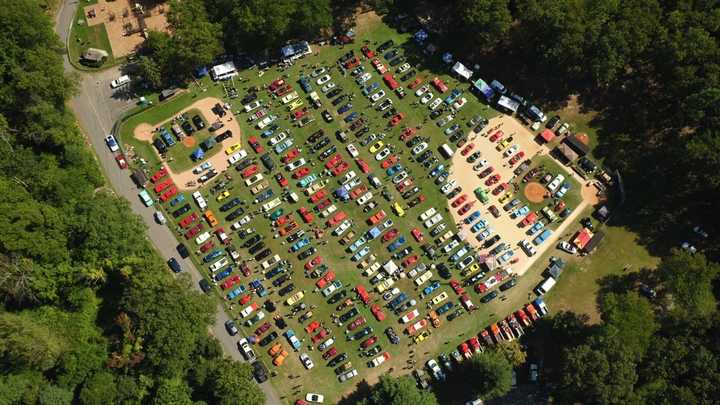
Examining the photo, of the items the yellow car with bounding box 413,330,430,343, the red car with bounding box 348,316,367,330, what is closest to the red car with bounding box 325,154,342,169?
the red car with bounding box 348,316,367,330

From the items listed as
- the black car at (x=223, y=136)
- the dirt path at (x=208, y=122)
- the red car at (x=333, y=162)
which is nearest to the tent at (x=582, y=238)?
the red car at (x=333, y=162)

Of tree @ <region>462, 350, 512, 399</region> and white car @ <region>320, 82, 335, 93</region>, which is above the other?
white car @ <region>320, 82, 335, 93</region>

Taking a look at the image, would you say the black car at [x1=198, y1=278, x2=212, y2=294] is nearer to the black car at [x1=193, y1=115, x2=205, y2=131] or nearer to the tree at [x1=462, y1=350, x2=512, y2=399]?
the black car at [x1=193, y1=115, x2=205, y2=131]

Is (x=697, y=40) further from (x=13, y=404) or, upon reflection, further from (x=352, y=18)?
(x=13, y=404)

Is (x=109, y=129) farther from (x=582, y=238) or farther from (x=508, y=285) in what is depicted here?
(x=582, y=238)

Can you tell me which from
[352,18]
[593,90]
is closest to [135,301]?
[352,18]
